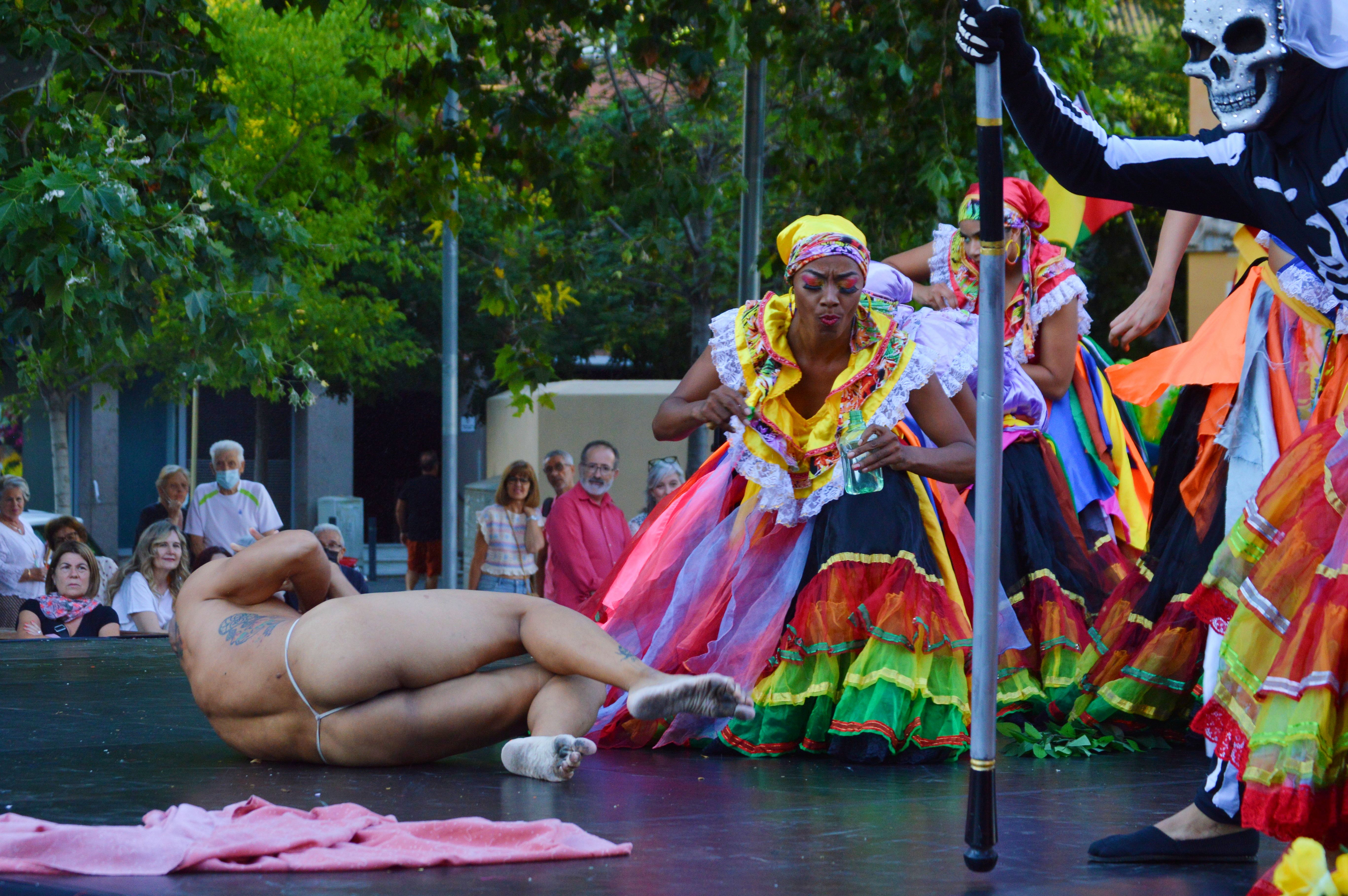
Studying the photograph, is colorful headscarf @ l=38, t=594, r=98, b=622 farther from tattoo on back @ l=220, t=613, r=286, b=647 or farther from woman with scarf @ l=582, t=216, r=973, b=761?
tattoo on back @ l=220, t=613, r=286, b=647

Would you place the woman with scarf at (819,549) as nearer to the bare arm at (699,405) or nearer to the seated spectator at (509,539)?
the bare arm at (699,405)

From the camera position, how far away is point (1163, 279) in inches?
175

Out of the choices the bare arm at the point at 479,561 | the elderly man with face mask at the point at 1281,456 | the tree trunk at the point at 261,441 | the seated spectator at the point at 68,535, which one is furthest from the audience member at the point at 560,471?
the tree trunk at the point at 261,441

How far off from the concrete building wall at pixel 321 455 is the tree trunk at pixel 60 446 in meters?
6.17

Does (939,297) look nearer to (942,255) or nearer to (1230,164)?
(942,255)

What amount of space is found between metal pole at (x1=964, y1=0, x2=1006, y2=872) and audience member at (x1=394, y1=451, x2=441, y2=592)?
1094 cm

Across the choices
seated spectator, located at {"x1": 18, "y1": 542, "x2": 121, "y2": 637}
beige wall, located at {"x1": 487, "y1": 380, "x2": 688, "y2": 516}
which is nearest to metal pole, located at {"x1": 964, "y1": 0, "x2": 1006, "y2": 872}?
seated spectator, located at {"x1": 18, "y1": 542, "x2": 121, "y2": 637}

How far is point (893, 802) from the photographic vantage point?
369cm

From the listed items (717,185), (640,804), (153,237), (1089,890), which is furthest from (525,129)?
(1089,890)

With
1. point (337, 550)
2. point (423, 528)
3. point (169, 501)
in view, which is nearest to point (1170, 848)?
point (337, 550)

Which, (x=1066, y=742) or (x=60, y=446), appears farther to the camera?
(x=60, y=446)

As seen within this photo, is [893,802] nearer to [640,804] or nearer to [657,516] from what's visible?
[640,804]

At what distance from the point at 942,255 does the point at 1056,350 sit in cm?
67

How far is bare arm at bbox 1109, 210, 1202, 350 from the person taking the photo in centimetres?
443
